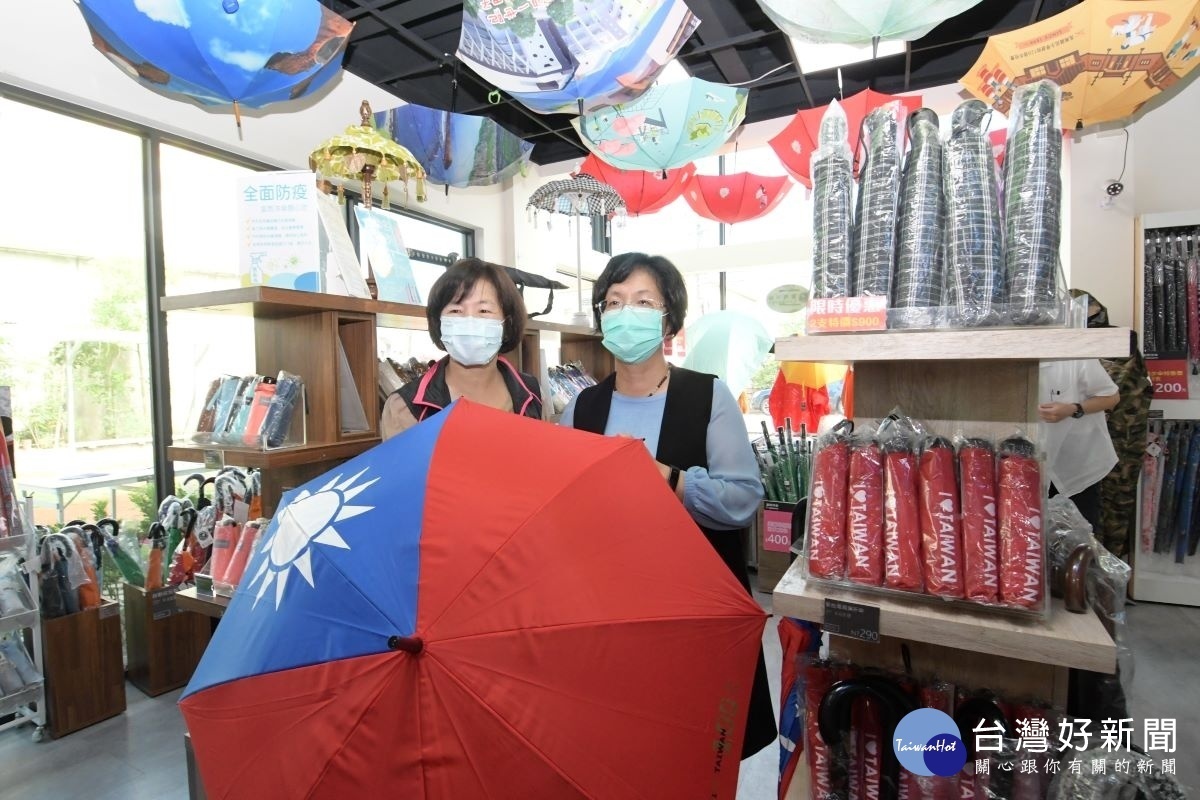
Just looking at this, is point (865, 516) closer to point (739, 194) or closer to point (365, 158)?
point (365, 158)

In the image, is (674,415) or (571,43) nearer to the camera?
(674,415)

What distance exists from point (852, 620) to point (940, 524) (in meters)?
0.20

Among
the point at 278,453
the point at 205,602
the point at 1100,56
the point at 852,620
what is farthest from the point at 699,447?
the point at 1100,56

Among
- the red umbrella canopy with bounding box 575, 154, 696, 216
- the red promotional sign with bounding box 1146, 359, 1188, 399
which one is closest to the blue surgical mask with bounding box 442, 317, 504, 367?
the red umbrella canopy with bounding box 575, 154, 696, 216

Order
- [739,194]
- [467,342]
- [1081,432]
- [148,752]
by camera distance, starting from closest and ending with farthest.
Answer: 1. [467,342]
2. [148,752]
3. [1081,432]
4. [739,194]

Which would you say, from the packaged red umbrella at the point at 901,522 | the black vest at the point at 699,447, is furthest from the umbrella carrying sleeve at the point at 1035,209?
the black vest at the point at 699,447

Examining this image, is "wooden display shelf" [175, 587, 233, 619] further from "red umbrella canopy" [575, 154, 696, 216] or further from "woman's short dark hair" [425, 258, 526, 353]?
"red umbrella canopy" [575, 154, 696, 216]

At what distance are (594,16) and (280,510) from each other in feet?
7.04

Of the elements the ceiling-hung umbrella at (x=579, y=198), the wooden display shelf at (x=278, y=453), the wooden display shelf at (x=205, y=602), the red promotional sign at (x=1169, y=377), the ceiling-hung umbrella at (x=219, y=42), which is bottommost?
the wooden display shelf at (x=205, y=602)

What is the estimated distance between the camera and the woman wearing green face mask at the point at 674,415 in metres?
1.39

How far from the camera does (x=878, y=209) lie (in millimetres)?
982

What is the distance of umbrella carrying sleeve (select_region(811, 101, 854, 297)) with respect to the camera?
1.01 m

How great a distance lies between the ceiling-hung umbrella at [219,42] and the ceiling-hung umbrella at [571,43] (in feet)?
2.01

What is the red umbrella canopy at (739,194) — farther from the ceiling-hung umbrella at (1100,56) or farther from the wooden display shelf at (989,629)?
the wooden display shelf at (989,629)
